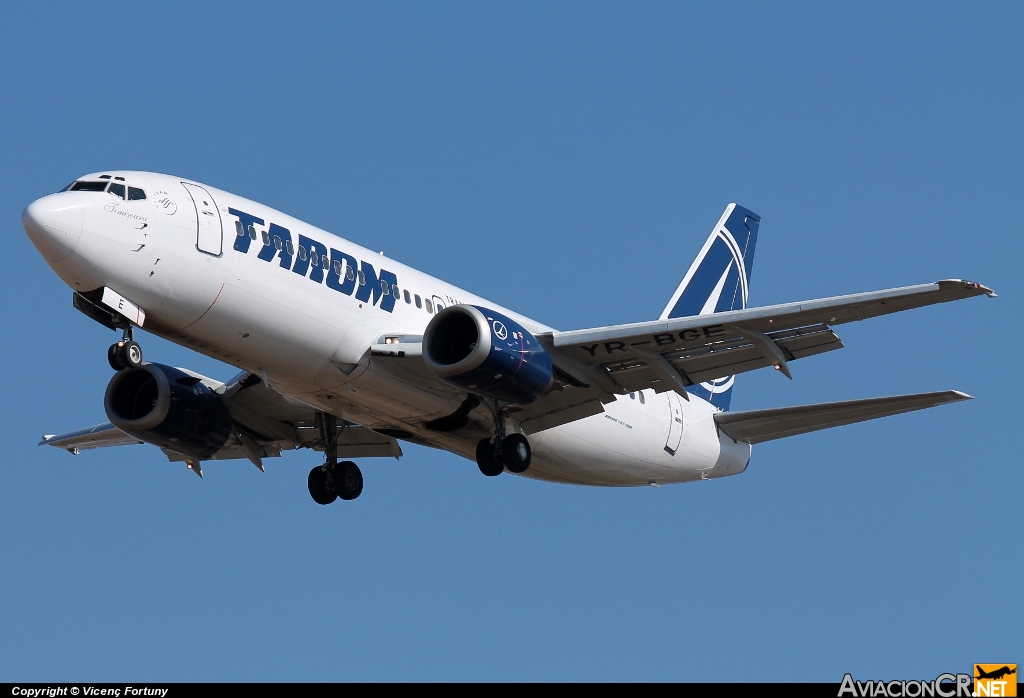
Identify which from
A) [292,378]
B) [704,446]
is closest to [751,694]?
[292,378]

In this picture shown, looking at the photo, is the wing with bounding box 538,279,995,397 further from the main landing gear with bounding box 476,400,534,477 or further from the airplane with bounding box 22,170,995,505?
the main landing gear with bounding box 476,400,534,477

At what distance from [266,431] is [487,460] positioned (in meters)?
6.33

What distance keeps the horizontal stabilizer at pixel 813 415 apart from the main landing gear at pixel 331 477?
29.5 ft

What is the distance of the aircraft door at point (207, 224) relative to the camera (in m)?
26.7

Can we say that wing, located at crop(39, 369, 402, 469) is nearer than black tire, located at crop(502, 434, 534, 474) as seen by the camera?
No

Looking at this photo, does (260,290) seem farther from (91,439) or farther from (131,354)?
(91,439)

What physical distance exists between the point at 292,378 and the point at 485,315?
13.1ft

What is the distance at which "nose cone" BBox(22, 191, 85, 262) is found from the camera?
25359 mm

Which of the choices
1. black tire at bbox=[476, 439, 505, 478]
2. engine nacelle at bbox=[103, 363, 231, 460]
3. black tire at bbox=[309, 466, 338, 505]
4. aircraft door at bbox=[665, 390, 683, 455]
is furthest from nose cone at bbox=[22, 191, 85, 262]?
aircraft door at bbox=[665, 390, 683, 455]

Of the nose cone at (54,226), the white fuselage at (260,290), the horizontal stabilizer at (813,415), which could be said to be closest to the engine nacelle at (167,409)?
the white fuselage at (260,290)

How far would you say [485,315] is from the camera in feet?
92.4

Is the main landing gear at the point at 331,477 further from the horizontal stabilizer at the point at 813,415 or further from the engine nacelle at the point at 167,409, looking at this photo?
the horizontal stabilizer at the point at 813,415

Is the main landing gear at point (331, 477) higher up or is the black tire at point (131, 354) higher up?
the main landing gear at point (331, 477)

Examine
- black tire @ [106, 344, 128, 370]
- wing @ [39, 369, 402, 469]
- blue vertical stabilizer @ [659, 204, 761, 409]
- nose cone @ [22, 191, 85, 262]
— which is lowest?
black tire @ [106, 344, 128, 370]
